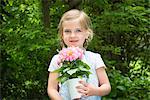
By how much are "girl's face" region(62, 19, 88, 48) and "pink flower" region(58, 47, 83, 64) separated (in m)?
0.11

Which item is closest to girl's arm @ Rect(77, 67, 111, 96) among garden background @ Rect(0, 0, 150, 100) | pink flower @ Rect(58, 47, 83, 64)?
pink flower @ Rect(58, 47, 83, 64)

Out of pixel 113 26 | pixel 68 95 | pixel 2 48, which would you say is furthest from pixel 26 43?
pixel 68 95

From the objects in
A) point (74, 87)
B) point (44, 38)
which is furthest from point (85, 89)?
point (44, 38)

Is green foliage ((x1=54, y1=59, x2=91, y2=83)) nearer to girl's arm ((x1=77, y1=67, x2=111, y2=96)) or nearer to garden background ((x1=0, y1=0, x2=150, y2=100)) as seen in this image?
girl's arm ((x1=77, y1=67, x2=111, y2=96))

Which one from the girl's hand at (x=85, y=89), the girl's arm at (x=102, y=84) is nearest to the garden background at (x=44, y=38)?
the girl's arm at (x=102, y=84)

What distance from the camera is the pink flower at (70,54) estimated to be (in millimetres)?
2965

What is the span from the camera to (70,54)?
2979 millimetres

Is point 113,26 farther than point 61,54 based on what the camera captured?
Yes

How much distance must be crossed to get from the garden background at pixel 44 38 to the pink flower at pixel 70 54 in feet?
6.89

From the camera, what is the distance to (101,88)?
3076mm

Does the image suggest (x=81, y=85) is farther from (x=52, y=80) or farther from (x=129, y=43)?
(x=129, y=43)

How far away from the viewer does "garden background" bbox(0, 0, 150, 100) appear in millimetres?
5305

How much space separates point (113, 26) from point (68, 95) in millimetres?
2444

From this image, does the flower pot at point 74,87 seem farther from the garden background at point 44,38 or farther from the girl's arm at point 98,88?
the garden background at point 44,38
